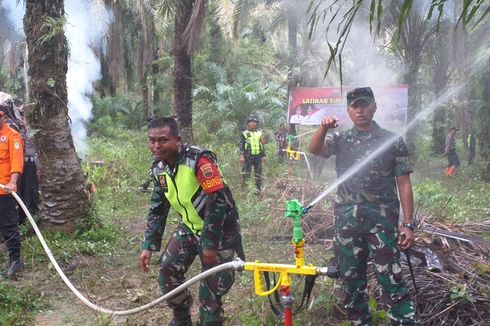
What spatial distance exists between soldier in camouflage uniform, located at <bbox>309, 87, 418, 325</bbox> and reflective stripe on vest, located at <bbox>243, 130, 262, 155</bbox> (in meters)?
6.17

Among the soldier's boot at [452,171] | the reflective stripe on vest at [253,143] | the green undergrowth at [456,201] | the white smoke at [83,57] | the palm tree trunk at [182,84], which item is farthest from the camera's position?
the white smoke at [83,57]

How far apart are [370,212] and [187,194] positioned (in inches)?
46.1

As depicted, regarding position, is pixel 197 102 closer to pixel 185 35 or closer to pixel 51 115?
pixel 185 35

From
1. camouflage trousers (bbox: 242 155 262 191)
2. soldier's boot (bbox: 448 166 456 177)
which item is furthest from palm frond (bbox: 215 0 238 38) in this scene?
soldier's boot (bbox: 448 166 456 177)

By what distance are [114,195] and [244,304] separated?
5.46 metres

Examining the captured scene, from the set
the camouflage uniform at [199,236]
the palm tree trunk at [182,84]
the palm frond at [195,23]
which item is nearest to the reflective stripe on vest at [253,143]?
the palm tree trunk at [182,84]

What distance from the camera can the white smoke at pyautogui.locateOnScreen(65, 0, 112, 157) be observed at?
15172 millimetres

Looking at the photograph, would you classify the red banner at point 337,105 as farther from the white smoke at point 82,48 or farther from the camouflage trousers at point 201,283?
the camouflage trousers at point 201,283

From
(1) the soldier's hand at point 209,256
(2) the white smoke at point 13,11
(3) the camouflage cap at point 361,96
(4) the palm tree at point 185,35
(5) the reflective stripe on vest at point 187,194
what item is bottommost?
(1) the soldier's hand at point 209,256

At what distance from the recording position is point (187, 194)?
10.1ft

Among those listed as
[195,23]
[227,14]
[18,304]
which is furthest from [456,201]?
[18,304]

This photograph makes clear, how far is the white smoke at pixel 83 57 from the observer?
1517 centimetres

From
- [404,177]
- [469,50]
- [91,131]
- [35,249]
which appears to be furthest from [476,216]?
[91,131]

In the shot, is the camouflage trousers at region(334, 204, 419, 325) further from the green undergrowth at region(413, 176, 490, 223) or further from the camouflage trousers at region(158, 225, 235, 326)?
the green undergrowth at region(413, 176, 490, 223)
